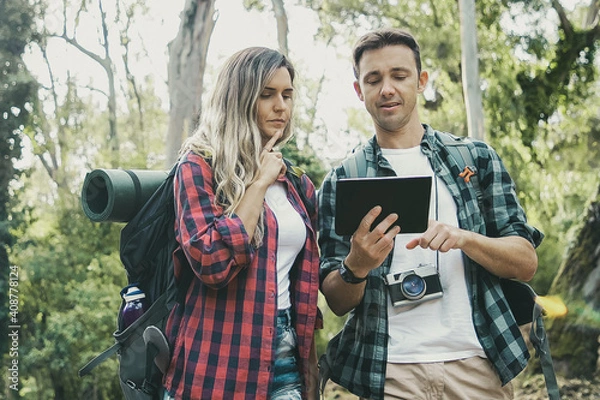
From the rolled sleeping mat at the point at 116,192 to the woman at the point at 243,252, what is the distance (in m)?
0.14

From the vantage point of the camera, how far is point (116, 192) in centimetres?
208

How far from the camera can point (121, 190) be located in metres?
2.10

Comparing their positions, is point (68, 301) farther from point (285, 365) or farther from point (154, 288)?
point (285, 365)

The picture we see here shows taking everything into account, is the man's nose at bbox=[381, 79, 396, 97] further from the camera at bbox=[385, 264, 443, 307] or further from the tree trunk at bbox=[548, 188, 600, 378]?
the tree trunk at bbox=[548, 188, 600, 378]

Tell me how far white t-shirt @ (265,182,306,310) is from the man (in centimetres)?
17

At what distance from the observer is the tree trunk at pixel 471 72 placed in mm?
10297

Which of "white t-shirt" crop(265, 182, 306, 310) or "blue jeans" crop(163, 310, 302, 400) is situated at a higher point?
"white t-shirt" crop(265, 182, 306, 310)

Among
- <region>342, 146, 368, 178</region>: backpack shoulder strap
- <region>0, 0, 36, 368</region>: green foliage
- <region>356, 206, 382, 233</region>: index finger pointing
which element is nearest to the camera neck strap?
<region>342, 146, 368, 178</region>: backpack shoulder strap

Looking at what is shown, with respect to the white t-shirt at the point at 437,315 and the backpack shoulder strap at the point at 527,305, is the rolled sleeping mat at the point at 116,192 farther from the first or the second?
→ the backpack shoulder strap at the point at 527,305

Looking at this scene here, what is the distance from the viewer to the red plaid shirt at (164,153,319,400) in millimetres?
1949

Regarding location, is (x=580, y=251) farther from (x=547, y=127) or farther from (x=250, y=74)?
(x=250, y=74)

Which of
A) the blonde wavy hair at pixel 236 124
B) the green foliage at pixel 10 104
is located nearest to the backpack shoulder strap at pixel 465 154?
the blonde wavy hair at pixel 236 124

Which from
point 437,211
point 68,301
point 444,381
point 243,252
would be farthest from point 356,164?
point 68,301

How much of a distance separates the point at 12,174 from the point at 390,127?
Result: 28.3 ft
